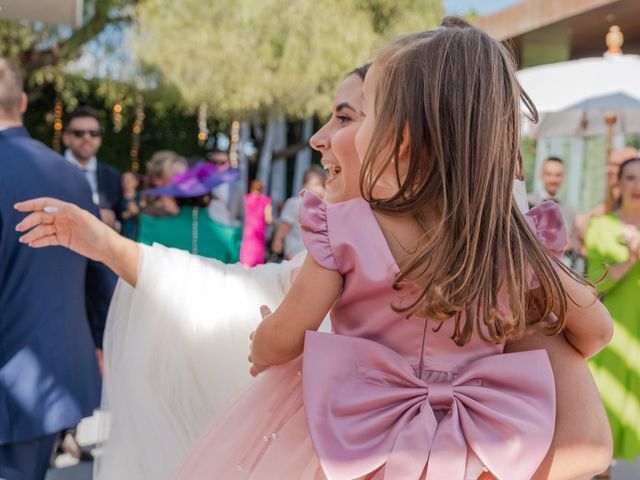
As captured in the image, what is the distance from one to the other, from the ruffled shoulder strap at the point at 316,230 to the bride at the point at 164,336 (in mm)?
734

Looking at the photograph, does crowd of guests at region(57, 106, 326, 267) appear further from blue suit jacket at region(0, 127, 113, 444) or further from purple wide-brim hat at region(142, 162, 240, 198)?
blue suit jacket at region(0, 127, 113, 444)

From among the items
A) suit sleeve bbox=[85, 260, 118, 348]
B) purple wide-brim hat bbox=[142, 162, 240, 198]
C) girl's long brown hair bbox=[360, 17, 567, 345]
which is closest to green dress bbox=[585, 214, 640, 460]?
purple wide-brim hat bbox=[142, 162, 240, 198]

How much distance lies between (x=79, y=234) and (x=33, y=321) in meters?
1.12

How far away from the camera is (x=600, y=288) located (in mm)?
4719

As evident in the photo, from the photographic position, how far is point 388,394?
1.49m

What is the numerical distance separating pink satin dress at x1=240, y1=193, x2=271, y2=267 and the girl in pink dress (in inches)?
213

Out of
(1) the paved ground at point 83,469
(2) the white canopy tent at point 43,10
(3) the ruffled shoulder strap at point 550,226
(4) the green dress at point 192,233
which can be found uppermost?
(2) the white canopy tent at point 43,10

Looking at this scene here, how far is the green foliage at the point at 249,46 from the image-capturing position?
1549 centimetres

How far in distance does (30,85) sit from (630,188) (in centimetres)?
1388

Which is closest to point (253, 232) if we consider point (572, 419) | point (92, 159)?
point (92, 159)

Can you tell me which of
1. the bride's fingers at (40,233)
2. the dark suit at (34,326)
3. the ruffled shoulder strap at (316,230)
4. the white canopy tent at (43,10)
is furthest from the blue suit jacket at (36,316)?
the ruffled shoulder strap at (316,230)

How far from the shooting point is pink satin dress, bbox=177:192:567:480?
1457 millimetres

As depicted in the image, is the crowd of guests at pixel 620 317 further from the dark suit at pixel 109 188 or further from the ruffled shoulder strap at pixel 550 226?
the dark suit at pixel 109 188

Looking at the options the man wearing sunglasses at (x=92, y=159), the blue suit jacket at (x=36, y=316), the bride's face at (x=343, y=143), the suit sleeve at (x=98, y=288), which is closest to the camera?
the bride's face at (x=343, y=143)
